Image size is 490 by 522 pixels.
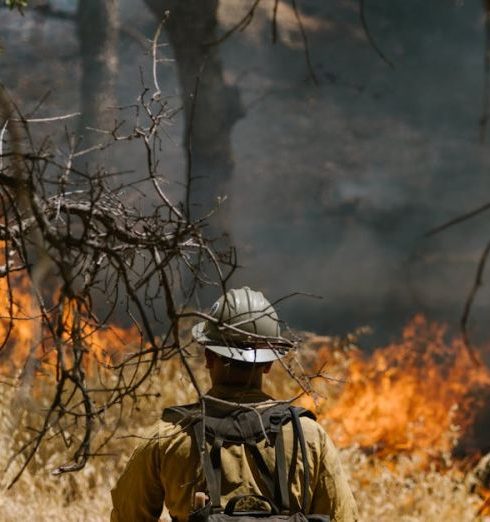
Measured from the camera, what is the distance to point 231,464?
3.57 metres

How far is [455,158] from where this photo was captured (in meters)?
19.8

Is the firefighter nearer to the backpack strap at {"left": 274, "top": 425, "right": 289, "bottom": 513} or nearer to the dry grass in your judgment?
the backpack strap at {"left": 274, "top": 425, "right": 289, "bottom": 513}

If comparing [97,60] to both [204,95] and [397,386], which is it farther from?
[397,386]

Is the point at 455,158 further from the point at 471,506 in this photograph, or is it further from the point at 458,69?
the point at 471,506

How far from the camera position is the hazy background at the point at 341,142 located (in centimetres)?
1820

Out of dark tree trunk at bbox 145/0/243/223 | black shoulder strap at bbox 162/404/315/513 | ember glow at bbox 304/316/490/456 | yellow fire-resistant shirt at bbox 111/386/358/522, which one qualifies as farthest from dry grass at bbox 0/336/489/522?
dark tree trunk at bbox 145/0/243/223

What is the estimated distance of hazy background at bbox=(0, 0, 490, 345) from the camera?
→ 59.7 feet

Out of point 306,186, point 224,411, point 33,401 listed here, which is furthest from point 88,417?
point 306,186

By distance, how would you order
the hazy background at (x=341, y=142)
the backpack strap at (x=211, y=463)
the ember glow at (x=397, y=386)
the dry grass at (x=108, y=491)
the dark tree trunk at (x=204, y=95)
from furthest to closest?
the hazy background at (x=341, y=142) → the dark tree trunk at (x=204, y=95) → the ember glow at (x=397, y=386) → the dry grass at (x=108, y=491) → the backpack strap at (x=211, y=463)

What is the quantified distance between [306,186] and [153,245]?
16920 millimetres

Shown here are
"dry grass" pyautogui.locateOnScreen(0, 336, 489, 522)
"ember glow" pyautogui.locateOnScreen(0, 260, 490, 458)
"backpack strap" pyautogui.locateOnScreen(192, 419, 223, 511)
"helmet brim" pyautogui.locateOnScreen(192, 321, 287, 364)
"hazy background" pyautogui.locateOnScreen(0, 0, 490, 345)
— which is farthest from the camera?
"hazy background" pyautogui.locateOnScreen(0, 0, 490, 345)

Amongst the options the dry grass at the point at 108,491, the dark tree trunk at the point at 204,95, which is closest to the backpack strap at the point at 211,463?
the dry grass at the point at 108,491

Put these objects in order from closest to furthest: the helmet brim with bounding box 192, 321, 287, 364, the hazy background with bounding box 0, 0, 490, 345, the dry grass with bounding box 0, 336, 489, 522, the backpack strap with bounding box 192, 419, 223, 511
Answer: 1. the backpack strap with bounding box 192, 419, 223, 511
2. the helmet brim with bounding box 192, 321, 287, 364
3. the dry grass with bounding box 0, 336, 489, 522
4. the hazy background with bounding box 0, 0, 490, 345

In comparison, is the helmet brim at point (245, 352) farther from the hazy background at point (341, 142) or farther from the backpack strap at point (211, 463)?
the hazy background at point (341, 142)
